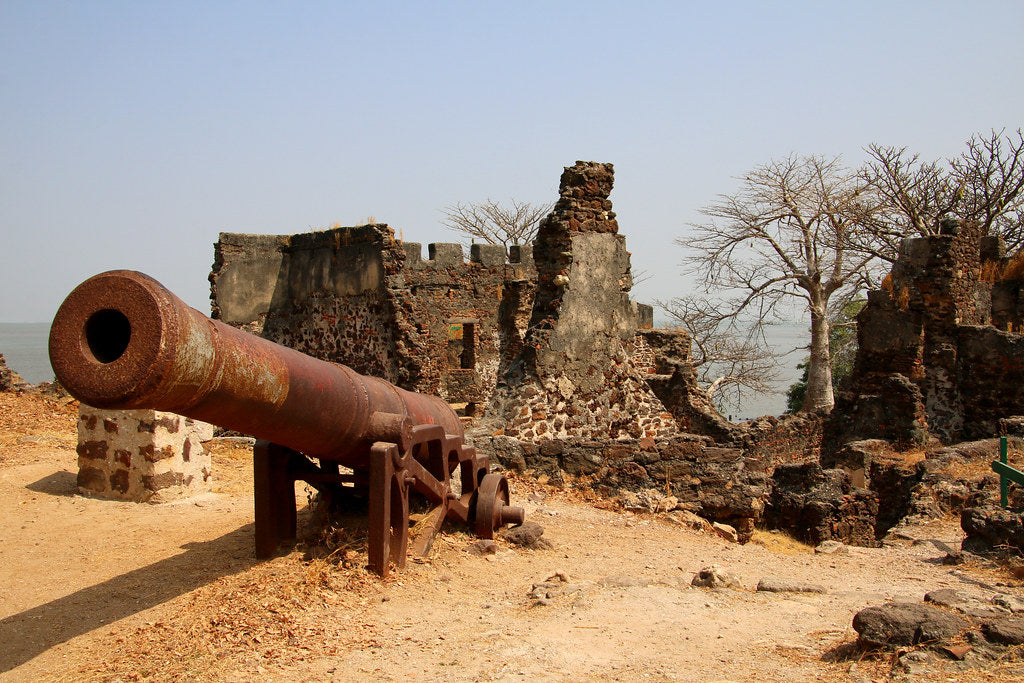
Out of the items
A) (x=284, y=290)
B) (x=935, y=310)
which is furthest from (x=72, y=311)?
(x=935, y=310)

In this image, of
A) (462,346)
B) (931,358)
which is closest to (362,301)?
(462,346)

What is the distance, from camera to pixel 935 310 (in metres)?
16.2

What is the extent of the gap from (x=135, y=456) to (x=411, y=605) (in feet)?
13.5

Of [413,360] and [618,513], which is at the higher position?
[413,360]

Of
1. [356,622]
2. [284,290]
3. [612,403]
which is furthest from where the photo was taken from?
[284,290]

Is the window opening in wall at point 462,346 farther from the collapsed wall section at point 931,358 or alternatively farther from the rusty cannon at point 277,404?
the rusty cannon at point 277,404

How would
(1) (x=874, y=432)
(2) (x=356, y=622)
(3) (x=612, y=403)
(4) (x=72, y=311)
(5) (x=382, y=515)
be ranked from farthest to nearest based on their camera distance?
1. (1) (x=874, y=432)
2. (3) (x=612, y=403)
3. (5) (x=382, y=515)
4. (2) (x=356, y=622)
5. (4) (x=72, y=311)

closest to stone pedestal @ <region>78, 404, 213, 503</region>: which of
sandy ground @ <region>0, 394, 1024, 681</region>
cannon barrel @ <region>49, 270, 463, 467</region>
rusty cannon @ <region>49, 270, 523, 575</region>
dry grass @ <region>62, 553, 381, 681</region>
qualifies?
sandy ground @ <region>0, 394, 1024, 681</region>

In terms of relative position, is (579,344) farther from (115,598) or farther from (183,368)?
(183,368)

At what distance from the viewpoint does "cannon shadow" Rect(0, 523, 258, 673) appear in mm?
4957

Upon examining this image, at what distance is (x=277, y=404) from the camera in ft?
15.8

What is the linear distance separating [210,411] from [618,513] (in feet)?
18.0

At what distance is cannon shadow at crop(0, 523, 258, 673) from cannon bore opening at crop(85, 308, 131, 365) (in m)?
2.07

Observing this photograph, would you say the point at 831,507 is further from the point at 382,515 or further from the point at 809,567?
the point at 382,515
